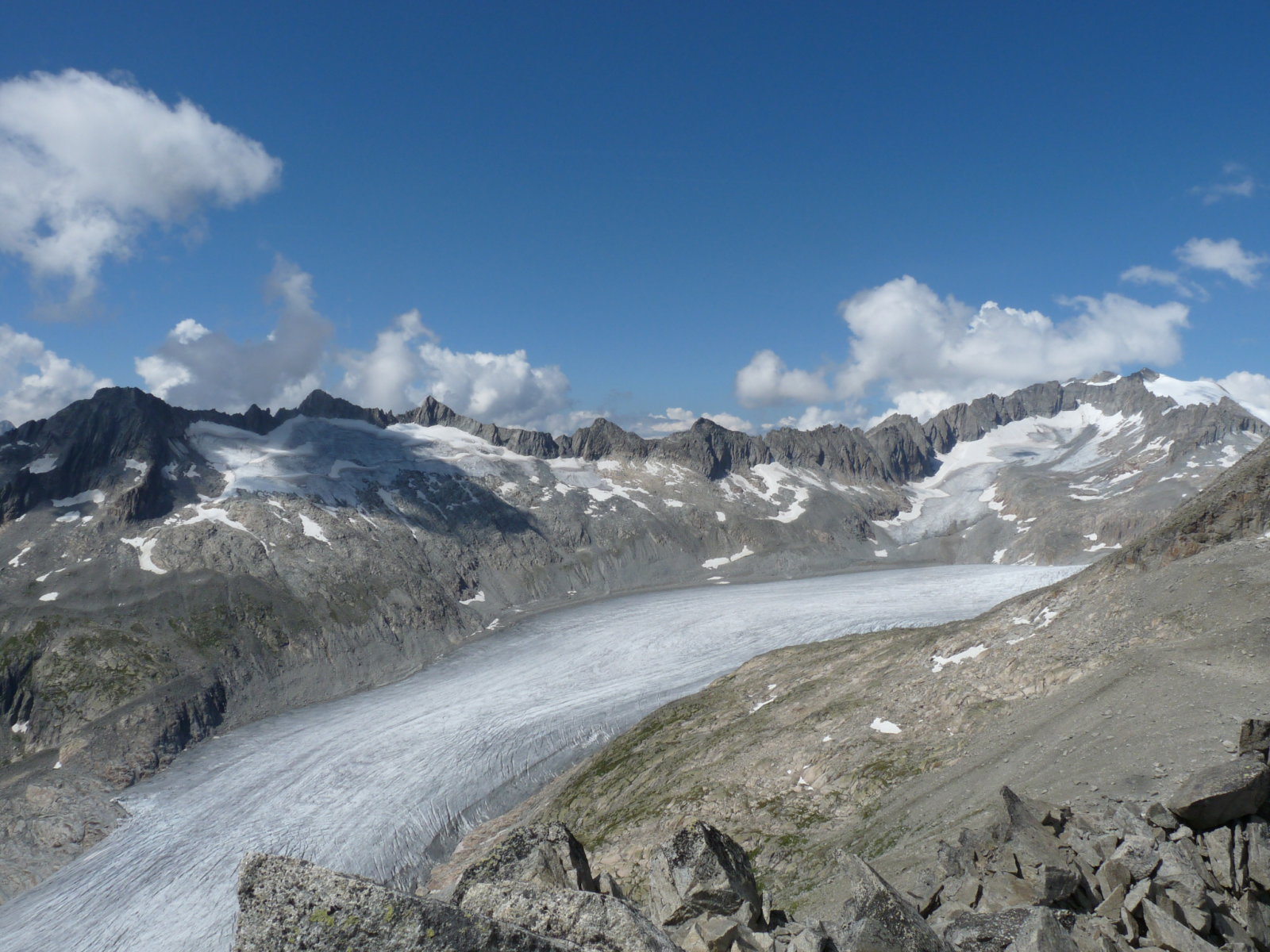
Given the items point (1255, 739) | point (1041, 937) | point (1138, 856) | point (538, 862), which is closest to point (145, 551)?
point (538, 862)

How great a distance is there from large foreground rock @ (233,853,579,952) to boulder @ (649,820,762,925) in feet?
36.6

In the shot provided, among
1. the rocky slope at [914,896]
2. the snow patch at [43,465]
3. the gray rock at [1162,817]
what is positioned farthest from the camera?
the snow patch at [43,465]

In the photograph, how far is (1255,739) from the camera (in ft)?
51.1

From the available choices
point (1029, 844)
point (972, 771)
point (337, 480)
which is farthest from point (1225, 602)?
point (337, 480)

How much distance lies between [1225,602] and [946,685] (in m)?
13.4

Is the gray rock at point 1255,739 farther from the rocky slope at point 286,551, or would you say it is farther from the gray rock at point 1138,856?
the rocky slope at point 286,551

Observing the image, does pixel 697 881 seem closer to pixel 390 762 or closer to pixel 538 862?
pixel 538 862

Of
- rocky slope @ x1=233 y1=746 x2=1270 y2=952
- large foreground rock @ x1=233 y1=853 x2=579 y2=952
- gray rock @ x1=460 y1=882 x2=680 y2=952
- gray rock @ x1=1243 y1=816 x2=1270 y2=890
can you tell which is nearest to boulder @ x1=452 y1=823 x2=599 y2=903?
rocky slope @ x1=233 y1=746 x2=1270 y2=952

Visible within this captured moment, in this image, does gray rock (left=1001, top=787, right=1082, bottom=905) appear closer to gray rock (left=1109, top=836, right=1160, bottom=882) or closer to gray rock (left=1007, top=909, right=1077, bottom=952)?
gray rock (left=1109, top=836, right=1160, bottom=882)

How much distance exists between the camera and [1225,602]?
3120 cm

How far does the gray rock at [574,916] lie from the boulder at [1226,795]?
43.2 feet

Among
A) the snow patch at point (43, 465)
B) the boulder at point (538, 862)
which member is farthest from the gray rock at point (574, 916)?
the snow patch at point (43, 465)

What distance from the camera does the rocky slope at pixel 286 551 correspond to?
78.6 m

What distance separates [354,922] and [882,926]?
349 inches
